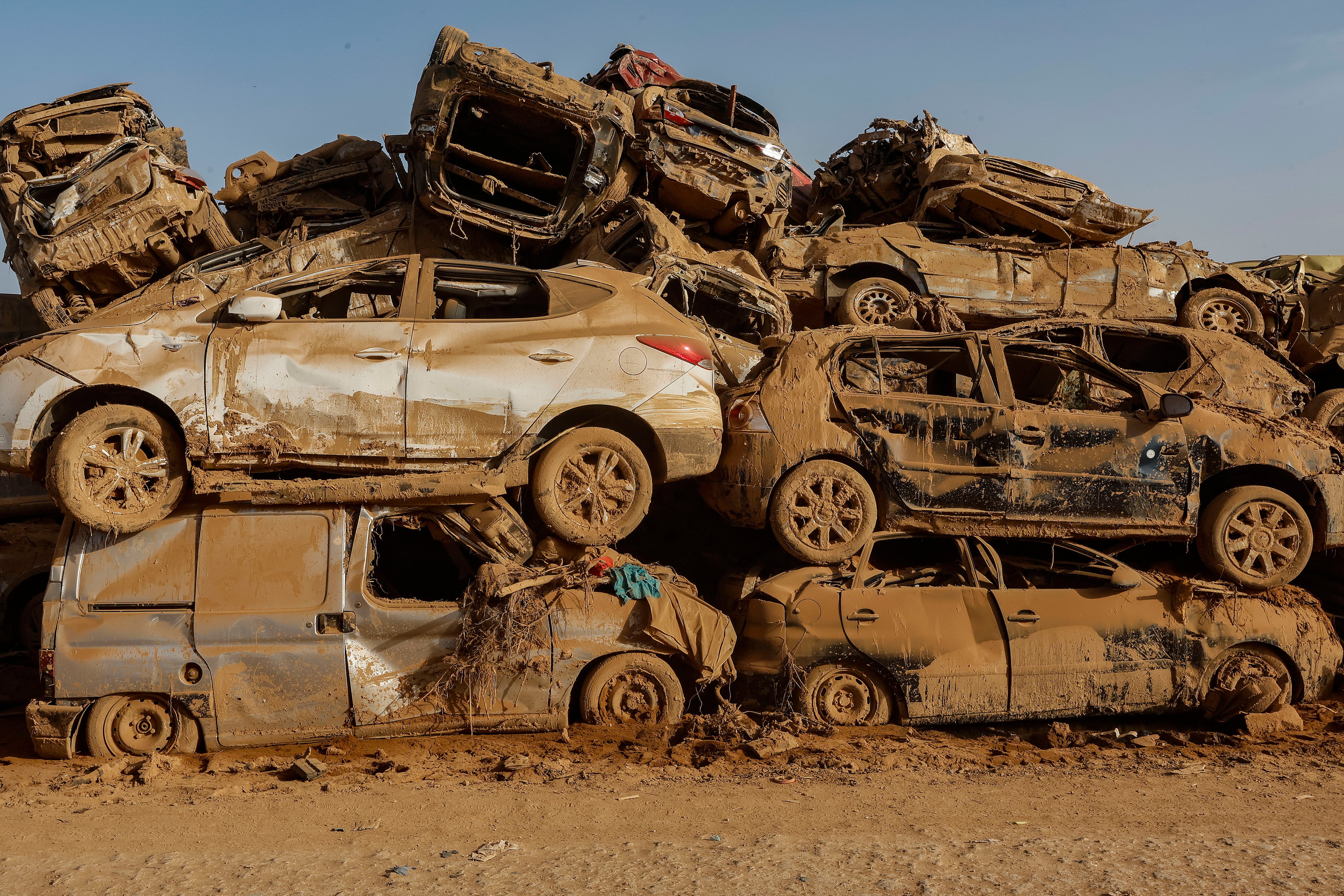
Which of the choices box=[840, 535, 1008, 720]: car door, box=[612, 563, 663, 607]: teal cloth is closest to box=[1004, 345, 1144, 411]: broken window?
box=[840, 535, 1008, 720]: car door

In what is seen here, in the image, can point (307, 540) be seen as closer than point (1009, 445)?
Yes

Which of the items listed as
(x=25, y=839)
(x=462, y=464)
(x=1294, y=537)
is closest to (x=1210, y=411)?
(x=1294, y=537)

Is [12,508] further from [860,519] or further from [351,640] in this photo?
[860,519]

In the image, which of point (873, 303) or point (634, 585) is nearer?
point (634, 585)

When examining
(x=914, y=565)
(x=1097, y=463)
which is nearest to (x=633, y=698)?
(x=914, y=565)

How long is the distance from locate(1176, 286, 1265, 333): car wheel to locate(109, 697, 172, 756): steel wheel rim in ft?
36.0

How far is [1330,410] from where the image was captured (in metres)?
9.19

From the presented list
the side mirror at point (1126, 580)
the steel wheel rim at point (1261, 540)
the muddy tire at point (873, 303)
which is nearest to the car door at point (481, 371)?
the side mirror at point (1126, 580)

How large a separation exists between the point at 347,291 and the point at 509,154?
14.3ft

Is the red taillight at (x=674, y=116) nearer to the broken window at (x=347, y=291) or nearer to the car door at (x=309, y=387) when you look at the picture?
the broken window at (x=347, y=291)

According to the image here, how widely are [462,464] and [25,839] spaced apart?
2.87 m

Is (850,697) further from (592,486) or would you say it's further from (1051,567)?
(592,486)

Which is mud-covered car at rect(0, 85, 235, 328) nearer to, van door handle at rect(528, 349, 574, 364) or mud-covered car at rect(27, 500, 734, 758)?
mud-covered car at rect(27, 500, 734, 758)

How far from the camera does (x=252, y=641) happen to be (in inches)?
220
